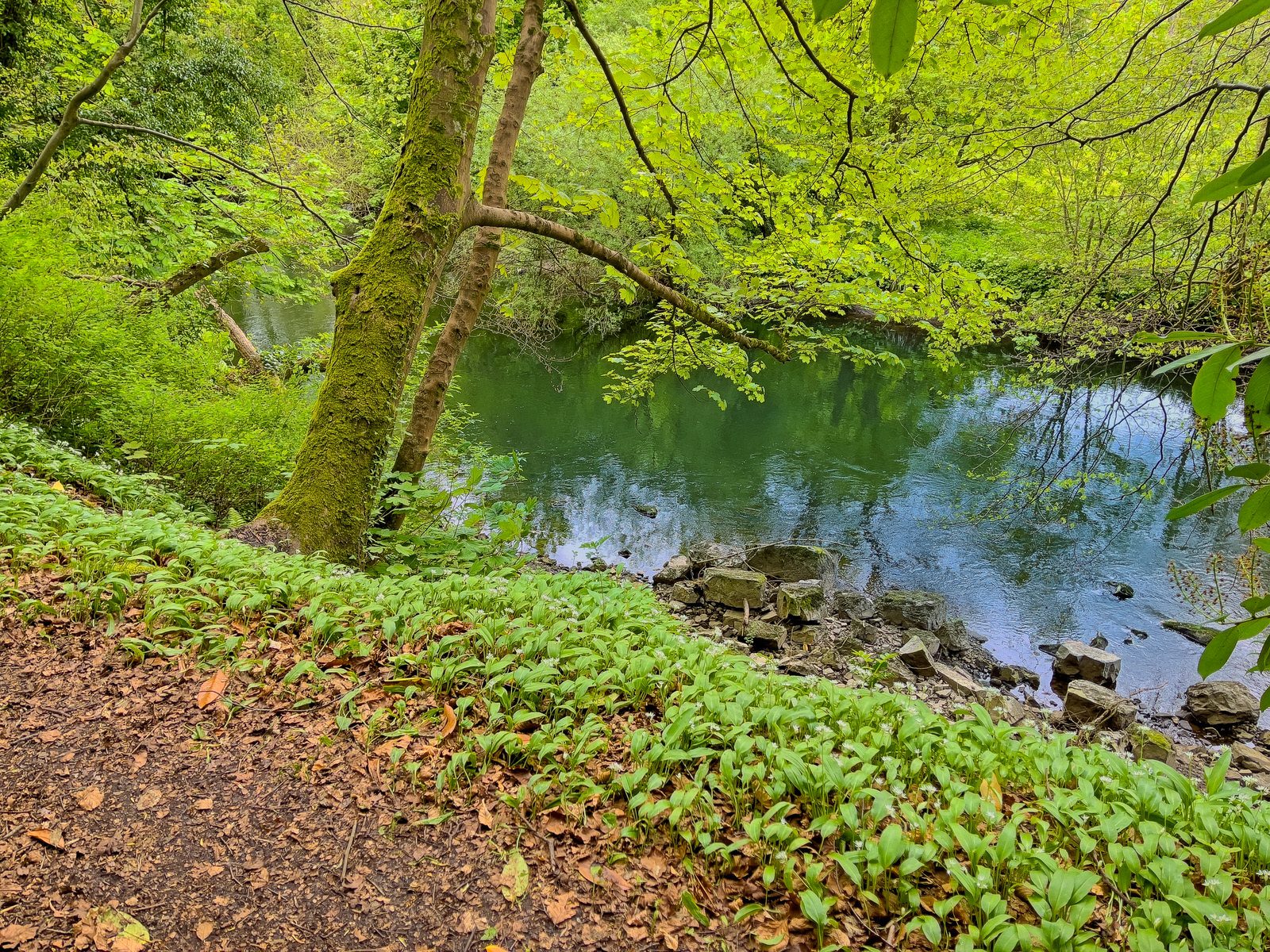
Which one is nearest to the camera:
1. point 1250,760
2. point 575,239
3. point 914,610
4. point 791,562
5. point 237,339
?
point 575,239

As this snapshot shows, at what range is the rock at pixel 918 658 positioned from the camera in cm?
725

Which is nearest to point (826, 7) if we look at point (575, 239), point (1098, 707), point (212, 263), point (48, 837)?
point (48, 837)

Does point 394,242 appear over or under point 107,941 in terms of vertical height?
over

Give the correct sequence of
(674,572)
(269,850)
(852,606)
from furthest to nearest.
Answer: (674,572) < (852,606) < (269,850)

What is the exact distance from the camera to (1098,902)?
7.20 ft

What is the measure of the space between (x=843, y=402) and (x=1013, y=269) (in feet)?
23.1

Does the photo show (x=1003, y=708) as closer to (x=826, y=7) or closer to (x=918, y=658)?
(x=918, y=658)

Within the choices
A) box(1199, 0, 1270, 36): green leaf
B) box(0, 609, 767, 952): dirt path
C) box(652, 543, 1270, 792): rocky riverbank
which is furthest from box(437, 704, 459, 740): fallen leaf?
box(652, 543, 1270, 792): rocky riverbank

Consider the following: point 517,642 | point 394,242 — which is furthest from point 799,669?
point 394,242

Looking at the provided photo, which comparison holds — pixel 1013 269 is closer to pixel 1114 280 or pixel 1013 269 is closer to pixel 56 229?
pixel 1114 280

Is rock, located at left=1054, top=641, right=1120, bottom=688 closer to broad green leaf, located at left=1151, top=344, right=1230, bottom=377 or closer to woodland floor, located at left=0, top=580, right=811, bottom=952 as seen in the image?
woodland floor, located at left=0, top=580, right=811, bottom=952

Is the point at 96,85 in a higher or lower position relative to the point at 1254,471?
higher

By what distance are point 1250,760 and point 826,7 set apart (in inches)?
327

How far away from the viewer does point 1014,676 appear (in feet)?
24.7
